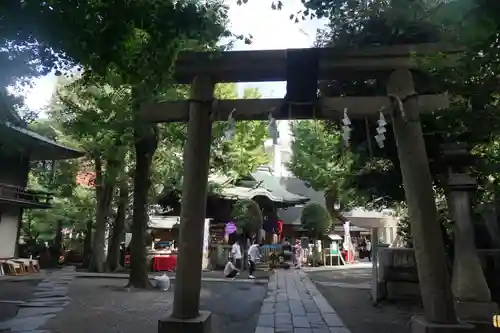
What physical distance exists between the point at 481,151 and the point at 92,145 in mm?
15446

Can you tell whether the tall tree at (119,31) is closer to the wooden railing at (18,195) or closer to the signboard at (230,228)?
the wooden railing at (18,195)

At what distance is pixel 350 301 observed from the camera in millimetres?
12195

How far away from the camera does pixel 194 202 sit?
274 inches

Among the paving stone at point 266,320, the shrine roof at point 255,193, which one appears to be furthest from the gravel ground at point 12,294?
the shrine roof at point 255,193

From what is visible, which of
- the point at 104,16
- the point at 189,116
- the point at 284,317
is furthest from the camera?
the point at 284,317

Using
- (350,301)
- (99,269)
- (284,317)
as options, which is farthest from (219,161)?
(284,317)

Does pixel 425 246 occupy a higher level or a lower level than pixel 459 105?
lower

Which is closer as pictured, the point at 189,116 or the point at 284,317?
the point at 189,116

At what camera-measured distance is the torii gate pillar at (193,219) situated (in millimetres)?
6562

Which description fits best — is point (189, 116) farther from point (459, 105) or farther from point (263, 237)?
point (263, 237)

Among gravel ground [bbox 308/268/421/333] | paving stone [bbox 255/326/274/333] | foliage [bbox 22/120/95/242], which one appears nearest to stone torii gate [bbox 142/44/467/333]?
paving stone [bbox 255/326/274/333]

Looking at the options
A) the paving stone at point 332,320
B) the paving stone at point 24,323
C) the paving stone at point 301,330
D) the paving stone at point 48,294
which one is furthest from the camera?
the paving stone at point 48,294

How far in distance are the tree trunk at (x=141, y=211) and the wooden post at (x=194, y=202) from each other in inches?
267

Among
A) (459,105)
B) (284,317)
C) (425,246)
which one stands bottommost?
(284,317)
